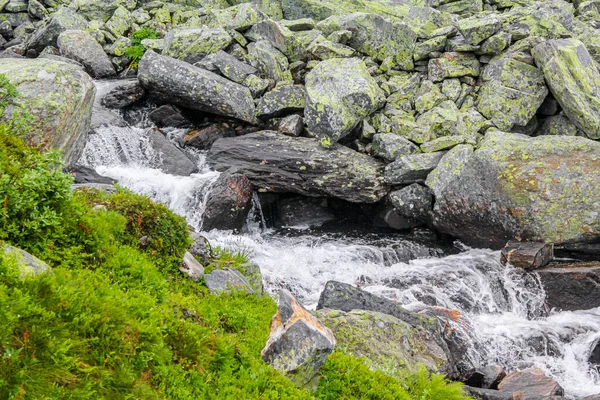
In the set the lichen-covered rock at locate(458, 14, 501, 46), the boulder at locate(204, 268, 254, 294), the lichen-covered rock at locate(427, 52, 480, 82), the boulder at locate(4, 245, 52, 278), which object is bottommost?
the lichen-covered rock at locate(427, 52, 480, 82)

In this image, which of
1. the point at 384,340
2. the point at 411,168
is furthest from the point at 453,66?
the point at 384,340

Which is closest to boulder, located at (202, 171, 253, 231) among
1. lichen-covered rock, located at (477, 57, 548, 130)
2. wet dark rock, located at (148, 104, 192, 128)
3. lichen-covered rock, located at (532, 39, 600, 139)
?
wet dark rock, located at (148, 104, 192, 128)

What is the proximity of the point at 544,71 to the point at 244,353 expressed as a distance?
76.3 feet

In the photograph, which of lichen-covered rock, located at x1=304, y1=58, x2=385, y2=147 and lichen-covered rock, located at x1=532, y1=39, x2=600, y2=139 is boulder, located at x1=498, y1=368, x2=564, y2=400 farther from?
lichen-covered rock, located at x1=532, y1=39, x2=600, y2=139

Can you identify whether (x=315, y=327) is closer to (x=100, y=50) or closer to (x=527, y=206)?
(x=527, y=206)

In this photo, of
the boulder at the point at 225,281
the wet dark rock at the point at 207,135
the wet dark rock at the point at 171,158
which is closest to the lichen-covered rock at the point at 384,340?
the boulder at the point at 225,281

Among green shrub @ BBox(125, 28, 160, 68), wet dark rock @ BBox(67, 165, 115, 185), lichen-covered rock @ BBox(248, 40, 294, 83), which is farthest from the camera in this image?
green shrub @ BBox(125, 28, 160, 68)

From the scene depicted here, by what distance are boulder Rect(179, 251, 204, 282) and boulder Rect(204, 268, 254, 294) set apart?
17cm

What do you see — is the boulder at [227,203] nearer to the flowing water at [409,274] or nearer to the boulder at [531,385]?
the flowing water at [409,274]

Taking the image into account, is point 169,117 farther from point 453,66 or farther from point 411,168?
point 453,66

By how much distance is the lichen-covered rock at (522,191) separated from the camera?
18938 millimetres

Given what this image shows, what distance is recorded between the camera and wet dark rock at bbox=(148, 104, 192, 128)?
84.6ft

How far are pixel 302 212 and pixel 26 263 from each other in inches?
712

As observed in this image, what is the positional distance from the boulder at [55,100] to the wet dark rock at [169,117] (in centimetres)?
765
